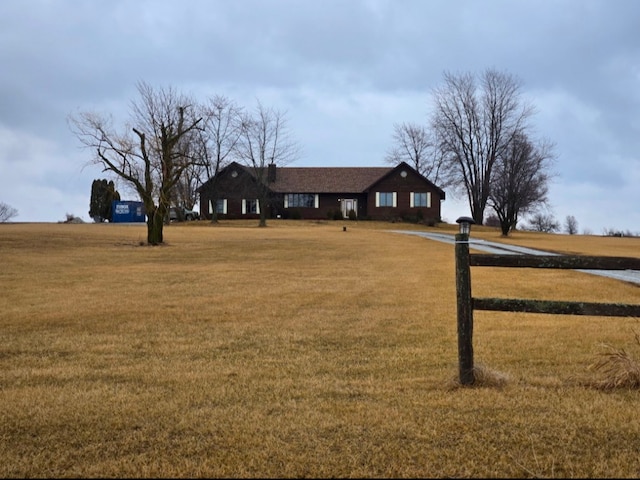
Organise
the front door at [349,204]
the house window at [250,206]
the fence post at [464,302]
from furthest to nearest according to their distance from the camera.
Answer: the house window at [250,206] < the front door at [349,204] < the fence post at [464,302]

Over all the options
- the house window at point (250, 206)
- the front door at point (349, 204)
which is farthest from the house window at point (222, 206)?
the front door at point (349, 204)

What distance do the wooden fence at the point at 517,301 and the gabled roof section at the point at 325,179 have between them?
186ft

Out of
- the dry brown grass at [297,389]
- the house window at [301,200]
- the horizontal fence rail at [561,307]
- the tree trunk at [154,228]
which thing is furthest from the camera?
the house window at [301,200]

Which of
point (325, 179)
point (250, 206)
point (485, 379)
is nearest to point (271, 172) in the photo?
point (250, 206)

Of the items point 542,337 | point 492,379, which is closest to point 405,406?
point 492,379

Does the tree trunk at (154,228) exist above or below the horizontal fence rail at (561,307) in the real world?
above

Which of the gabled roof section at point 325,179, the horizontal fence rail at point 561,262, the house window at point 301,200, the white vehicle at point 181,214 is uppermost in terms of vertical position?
the gabled roof section at point 325,179

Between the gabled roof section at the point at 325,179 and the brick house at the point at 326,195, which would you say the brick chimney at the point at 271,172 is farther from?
the gabled roof section at the point at 325,179

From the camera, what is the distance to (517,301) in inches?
216

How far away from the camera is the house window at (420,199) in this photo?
202 ft

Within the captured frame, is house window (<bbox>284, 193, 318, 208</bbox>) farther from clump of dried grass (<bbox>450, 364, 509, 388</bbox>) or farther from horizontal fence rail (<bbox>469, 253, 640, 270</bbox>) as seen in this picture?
horizontal fence rail (<bbox>469, 253, 640, 270</bbox>)

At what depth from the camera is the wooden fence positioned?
5.32 meters

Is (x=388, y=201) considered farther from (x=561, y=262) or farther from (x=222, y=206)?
(x=561, y=262)

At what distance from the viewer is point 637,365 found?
5.70 meters
